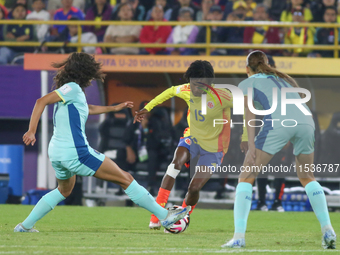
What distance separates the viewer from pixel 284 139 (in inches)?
211

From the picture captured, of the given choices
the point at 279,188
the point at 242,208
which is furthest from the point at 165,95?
the point at 279,188

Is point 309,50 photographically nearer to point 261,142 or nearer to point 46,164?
point 46,164

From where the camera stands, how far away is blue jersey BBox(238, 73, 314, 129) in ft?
17.6

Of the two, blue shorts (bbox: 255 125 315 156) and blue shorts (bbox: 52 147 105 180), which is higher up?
blue shorts (bbox: 255 125 315 156)

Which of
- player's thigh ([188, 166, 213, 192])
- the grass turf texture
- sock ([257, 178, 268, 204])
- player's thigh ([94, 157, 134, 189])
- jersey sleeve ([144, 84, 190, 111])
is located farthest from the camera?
sock ([257, 178, 268, 204])

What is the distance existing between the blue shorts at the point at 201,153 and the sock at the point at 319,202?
5.98 ft

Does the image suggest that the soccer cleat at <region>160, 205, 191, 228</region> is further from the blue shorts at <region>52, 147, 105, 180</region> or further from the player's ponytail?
the player's ponytail

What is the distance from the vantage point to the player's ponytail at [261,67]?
18.3 ft

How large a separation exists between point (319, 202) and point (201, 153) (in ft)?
6.90

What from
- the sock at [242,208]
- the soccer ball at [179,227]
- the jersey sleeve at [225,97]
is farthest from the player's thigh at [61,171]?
the jersey sleeve at [225,97]

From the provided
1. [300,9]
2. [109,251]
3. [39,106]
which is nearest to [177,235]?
[109,251]

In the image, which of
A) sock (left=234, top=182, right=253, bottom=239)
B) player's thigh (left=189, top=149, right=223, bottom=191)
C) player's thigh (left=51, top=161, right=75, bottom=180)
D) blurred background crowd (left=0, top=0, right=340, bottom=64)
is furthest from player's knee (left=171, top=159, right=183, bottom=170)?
blurred background crowd (left=0, top=0, right=340, bottom=64)

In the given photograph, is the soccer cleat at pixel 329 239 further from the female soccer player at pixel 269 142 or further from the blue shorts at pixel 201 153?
the blue shorts at pixel 201 153

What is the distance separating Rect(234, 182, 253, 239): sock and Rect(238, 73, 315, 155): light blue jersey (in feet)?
1.30
